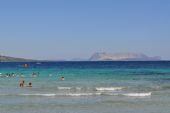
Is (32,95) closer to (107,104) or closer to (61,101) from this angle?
(61,101)

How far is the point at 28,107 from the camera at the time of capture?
3103 cm

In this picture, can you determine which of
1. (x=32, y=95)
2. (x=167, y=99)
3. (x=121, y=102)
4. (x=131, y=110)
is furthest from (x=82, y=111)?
(x=32, y=95)

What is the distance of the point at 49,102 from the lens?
1334 inches

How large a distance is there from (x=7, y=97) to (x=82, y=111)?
34.9ft

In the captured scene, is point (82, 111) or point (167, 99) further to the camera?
point (167, 99)

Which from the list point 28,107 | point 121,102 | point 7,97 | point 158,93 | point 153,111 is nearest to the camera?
point 153,111

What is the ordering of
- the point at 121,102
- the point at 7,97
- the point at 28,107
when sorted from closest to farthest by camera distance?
the point at 28,107 → the point at 121,102 → the point at 7,97

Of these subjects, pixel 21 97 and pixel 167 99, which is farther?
pixel 21 97

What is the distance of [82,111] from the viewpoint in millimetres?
28984

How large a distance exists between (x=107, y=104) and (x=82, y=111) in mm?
3774

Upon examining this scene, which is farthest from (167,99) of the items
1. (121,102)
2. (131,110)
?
(131,110)

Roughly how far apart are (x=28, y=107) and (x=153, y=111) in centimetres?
804

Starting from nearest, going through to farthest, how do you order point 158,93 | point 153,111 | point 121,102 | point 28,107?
point 153,111 < point 28,107 < point 121,102 < point 158,93

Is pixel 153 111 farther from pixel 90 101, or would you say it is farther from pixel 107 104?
pixel 90 101
